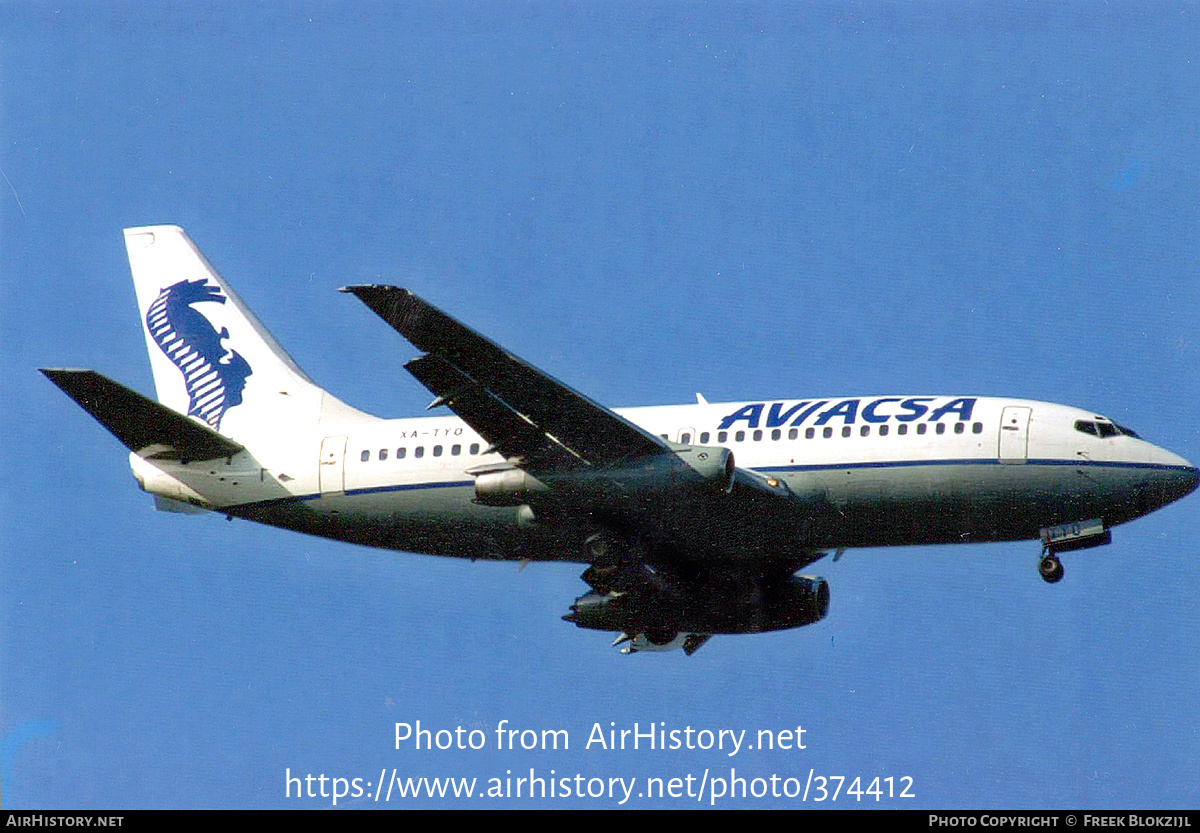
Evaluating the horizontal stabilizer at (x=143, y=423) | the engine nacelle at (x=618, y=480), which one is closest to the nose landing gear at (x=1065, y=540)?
the engine nacelle at (x=618, y=480)

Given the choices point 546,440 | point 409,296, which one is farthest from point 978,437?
point 409,296

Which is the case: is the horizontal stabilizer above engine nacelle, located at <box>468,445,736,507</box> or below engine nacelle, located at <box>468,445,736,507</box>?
above

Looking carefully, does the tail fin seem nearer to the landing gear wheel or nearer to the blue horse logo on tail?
the blue horse logo on tail

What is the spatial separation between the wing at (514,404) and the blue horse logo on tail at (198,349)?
9.96 meters

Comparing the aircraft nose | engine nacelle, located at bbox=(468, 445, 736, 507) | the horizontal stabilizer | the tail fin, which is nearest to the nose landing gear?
the aircraft nose

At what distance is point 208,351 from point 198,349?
12.6 inches

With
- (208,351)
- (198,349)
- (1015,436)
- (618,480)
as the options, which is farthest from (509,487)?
(198,349)

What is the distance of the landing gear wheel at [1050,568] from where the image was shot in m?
44.4

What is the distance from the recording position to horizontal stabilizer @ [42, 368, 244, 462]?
146ft

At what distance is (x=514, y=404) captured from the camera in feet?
145

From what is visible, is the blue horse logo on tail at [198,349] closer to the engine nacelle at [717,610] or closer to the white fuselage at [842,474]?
the white fuselage at [842,474]

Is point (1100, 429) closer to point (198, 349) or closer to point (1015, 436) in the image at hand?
point (1015, 436)

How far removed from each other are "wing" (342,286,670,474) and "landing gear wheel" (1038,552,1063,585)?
30.6ft

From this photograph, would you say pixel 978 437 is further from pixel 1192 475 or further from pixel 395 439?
pixel 395 439
